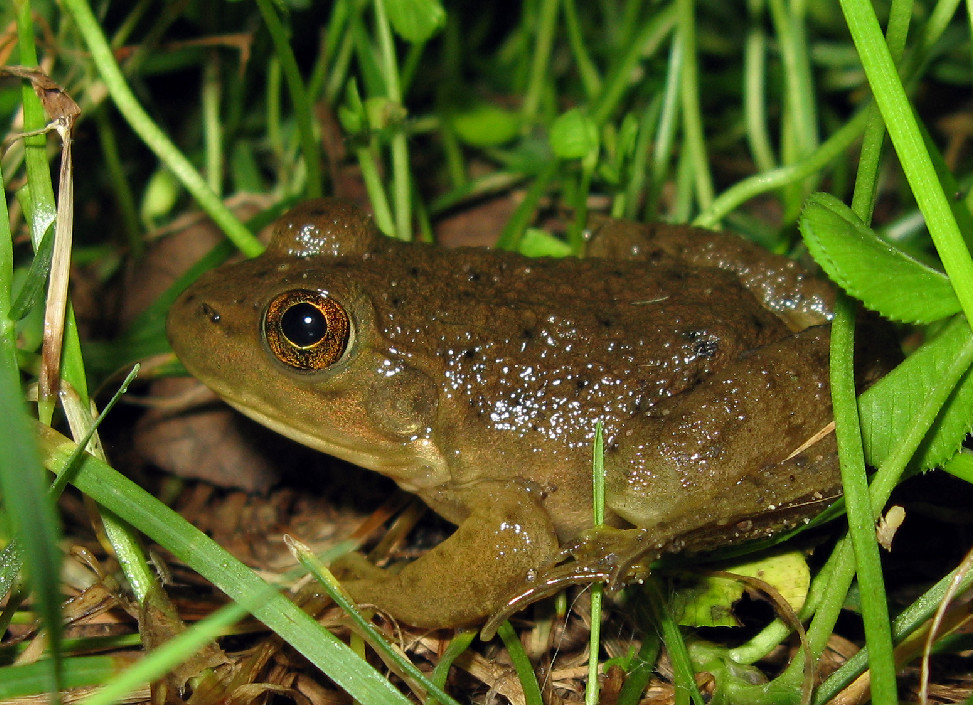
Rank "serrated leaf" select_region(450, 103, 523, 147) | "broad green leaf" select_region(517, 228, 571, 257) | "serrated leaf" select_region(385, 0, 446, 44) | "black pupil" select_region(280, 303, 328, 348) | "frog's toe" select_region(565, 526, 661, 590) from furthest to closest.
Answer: "serrated leaf" select_region(450, 103, 523, 147)
"broad green leaf" select_region(517, 228, 571, 257)
"serrated leaf" select_region(385, 0, 446, 44)
"black pupil" select_region(280, 303, 328, 348)
"frog's toe" select_region(565, 526, 661, 590)

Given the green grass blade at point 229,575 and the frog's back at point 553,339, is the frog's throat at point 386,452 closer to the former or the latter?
the frog's back at point 553,339

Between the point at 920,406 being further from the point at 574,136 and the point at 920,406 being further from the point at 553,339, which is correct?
the point at 574,136

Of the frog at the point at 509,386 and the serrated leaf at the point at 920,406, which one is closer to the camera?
the serrated leaf at the point at 920,406

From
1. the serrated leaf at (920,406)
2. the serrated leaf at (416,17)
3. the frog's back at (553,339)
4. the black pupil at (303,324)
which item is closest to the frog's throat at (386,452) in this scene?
the frog's back at (553,339)

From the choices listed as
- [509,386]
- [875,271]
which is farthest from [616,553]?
[875,271]

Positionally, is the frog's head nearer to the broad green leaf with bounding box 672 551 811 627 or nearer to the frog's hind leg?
the frog's hind leg

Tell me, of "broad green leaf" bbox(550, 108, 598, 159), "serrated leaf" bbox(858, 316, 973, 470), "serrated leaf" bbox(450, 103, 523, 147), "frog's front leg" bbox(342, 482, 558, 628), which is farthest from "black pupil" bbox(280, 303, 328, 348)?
"serrated leaf" bbox(450, 103, 523, 147)
